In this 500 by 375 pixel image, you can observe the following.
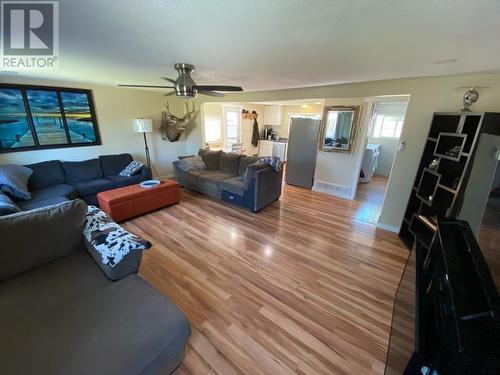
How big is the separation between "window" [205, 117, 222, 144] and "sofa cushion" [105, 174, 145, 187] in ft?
7.61

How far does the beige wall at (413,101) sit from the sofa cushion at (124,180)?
348cm

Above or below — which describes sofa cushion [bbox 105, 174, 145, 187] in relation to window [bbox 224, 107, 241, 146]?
below

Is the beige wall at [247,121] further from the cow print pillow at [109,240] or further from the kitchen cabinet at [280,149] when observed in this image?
the cow print pillow at [109,240]

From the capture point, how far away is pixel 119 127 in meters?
4.16

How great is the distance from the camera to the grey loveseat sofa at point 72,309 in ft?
2.93

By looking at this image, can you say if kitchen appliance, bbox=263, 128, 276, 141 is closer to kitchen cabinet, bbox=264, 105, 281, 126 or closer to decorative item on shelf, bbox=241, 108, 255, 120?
kitchen cabinet, bbox=264, 105, 281, 126

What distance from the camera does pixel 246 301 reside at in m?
1.76

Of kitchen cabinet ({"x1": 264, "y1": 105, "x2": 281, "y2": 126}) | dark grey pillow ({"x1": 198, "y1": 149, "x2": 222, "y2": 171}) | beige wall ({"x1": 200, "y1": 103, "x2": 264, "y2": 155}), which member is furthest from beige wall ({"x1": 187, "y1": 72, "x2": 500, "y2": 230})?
kitchen cabinet ({"x1": 264, "y1": 105, "x2": 281, "y2": 126})

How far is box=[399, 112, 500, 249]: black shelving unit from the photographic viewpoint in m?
1.82

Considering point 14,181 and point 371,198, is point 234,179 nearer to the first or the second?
point 371,198

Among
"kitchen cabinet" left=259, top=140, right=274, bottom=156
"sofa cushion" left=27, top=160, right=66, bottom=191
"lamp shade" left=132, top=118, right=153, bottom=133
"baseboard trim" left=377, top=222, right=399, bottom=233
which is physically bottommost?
"baseboard trim" left=377, top=222, right=399, bottom=233

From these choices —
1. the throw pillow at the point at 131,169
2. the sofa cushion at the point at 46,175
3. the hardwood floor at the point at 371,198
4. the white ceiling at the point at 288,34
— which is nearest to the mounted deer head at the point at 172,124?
the throw pillow at the point at 131,169

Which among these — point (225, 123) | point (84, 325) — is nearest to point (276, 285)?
point (84, 325)

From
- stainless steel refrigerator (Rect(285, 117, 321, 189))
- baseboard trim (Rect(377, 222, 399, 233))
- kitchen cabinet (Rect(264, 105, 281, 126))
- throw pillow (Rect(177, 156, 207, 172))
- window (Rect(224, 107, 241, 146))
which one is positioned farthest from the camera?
kitchen cabinet (Rect(264, 105, 281, 126))
